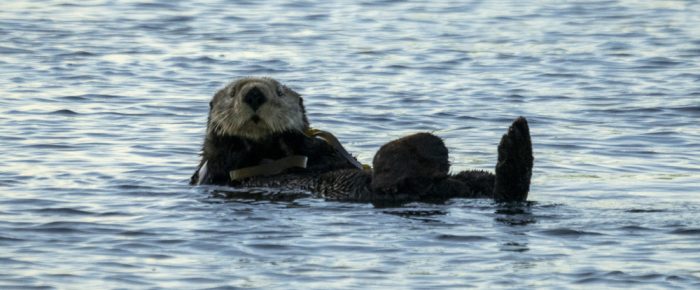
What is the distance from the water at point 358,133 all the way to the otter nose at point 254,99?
21.8 inches

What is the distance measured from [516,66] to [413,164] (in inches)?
283

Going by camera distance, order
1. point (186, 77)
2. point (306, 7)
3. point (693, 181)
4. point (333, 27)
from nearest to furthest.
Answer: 1. point (693, 181)
2. point (186, 77)
3. point (333, 27)
4. point (306, 7)

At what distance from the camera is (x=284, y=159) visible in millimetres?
8297

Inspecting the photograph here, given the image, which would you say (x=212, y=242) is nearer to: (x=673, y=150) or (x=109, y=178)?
(x=109, y=178)

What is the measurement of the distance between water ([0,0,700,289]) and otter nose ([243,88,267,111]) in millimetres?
553

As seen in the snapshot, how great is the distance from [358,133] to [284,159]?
2602 mm

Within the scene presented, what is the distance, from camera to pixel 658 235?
6.78 meters

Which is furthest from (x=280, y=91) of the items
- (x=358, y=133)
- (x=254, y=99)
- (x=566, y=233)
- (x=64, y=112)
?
(x=64, y=112)

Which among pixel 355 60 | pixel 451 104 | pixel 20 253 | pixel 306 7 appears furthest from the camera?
pixel 306 7

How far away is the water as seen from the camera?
6.38 metres

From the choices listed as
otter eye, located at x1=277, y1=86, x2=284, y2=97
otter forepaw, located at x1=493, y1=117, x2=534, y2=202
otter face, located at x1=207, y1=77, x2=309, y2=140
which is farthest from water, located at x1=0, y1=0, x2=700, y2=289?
otter eye, located at x1=277, y1=86, x2=284, y2=97

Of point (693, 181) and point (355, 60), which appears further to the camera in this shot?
point (355, 60)

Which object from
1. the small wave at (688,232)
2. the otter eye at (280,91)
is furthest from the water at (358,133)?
the otter eye at (280,91)

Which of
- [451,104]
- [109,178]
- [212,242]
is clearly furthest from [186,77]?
[212,242]
